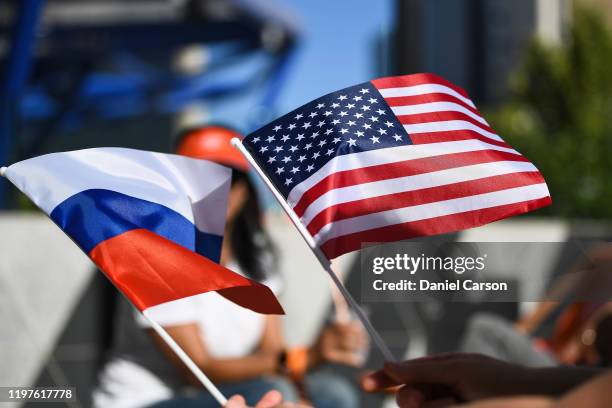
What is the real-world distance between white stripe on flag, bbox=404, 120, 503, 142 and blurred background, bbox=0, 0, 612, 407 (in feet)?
0.97

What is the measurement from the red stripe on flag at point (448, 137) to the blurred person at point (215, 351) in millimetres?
887

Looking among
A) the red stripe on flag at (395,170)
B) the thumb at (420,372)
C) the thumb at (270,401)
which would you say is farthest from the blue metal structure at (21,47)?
the thumb at (420,372)

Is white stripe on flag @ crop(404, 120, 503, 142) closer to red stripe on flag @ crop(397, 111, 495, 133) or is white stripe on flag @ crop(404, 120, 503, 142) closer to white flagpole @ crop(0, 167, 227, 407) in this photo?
red stripe on flag @ crop(397, 111, 495, 133)

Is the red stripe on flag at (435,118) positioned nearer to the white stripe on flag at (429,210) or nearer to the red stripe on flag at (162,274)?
the white stripe on flag at (429,210)

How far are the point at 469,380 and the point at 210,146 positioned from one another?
1782 mm

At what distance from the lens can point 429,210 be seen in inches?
80.0

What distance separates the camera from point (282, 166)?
79.4 inches

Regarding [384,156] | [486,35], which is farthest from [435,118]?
[486,35]

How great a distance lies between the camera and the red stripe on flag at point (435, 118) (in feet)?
7.10

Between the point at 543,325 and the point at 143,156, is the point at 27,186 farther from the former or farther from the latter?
the point at 543,325

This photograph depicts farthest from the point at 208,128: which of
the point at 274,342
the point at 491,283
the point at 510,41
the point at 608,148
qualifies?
the point at 510,41

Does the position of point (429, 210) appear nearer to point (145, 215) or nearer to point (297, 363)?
point (145, 215)

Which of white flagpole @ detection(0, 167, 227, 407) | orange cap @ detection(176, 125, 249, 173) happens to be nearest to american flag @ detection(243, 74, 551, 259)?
white flagpole @ detection(0, 167, 227, 407)

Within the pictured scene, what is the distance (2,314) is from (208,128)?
146 centimetres
